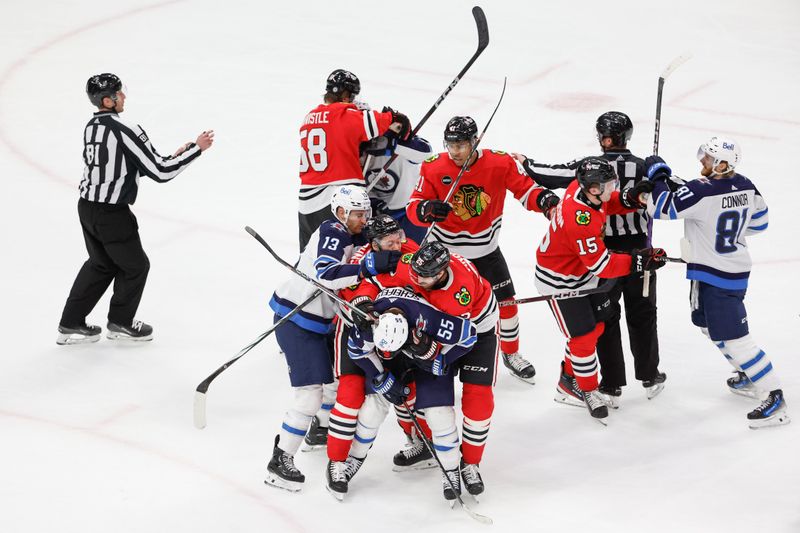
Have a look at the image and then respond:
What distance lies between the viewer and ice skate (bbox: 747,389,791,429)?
15.2ft

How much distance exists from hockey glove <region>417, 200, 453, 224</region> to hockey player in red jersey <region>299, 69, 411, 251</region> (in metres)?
0.50

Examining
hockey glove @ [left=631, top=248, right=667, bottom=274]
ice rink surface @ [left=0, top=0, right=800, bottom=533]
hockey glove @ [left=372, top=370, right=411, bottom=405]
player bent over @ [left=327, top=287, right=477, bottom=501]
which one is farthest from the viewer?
hockey glove @ [left=631, top=248, right=667, bottom=274]

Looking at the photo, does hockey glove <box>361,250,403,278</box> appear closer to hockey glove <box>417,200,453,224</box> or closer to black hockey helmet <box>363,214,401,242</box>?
black hockey helmet <box>363,214,401,242</box>

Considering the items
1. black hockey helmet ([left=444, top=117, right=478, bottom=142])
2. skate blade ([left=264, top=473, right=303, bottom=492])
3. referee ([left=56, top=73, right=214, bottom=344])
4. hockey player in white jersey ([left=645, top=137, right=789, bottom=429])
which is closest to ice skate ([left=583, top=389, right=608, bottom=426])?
hockey player in white jersey ([left=645, top=137, right=789, bottom=429])

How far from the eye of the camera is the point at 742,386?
Result: 4.91 meters

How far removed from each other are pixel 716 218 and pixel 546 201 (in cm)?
69

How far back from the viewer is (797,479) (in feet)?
14.1

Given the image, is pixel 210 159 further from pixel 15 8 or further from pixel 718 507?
pixel 718 507

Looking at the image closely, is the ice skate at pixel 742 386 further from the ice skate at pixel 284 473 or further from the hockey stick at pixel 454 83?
the ice skate at pixel 284 473

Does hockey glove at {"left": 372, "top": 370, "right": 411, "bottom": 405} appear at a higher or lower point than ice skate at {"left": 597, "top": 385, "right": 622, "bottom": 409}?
higher

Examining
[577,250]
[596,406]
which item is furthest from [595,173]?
[596,406]

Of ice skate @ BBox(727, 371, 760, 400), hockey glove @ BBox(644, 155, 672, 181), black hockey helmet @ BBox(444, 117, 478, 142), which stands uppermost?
black hockey helmet @ BBox(444, 117, 478, 142)

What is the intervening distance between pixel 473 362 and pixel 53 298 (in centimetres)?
253

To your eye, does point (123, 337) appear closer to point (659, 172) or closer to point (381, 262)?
point (381, 262)
